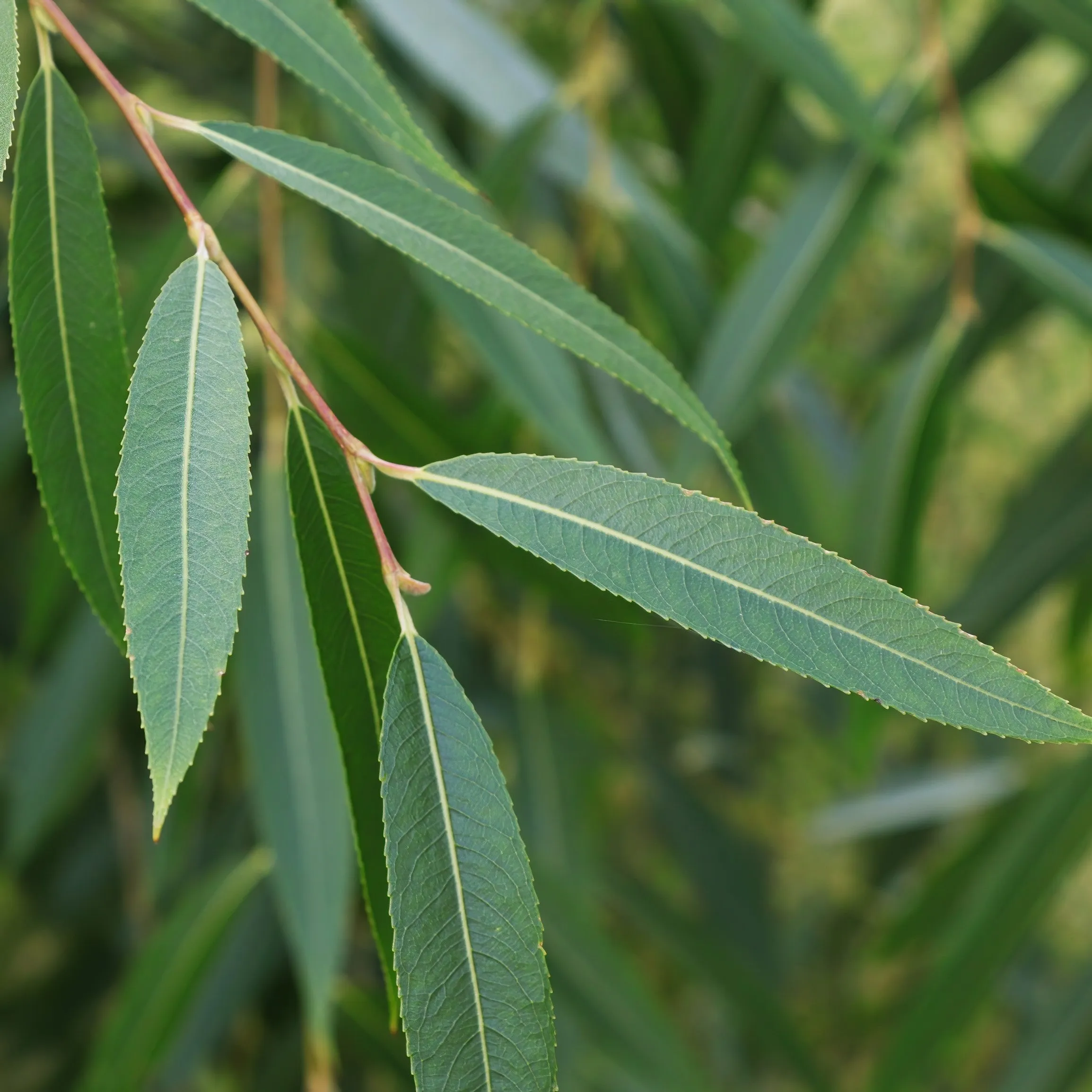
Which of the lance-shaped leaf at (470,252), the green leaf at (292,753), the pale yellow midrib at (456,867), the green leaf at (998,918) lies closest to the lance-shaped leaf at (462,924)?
the pale yellow midrib at (456,867)

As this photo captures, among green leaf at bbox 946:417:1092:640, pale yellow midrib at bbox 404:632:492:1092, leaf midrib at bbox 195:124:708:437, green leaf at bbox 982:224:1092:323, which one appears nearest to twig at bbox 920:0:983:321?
green leaf at bbox 982:224:1092:323

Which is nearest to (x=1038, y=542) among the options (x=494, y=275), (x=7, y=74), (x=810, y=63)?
(x=810, y=63)

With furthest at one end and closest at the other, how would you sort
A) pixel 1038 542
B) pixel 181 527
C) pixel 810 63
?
1. pixel 1038 542
2. pixel 810 63
3. pixel 181 527

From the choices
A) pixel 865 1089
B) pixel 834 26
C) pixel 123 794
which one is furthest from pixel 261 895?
pixel 834 26

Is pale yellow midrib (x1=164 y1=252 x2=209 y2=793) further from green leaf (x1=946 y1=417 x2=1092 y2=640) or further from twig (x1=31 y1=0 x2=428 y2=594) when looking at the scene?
green leaf (x1=946 y1=417 x2=1092 y2=640)

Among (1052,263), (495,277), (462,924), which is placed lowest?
(462,924)

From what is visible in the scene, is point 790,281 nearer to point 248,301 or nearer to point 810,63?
point 810,63
